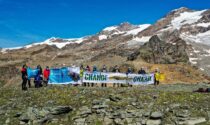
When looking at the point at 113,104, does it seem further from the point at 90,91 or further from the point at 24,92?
the point at 24,92

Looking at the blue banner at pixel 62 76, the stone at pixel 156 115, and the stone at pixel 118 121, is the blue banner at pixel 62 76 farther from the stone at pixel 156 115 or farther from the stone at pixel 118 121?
the stone at pixel 156 115

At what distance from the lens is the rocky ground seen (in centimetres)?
2802

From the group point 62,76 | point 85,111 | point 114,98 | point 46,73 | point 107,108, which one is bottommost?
point 85,111

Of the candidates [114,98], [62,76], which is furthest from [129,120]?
[62,76]

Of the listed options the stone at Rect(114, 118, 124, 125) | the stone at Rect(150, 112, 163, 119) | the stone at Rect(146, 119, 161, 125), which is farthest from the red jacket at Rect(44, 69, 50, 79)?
the stone at Rect(146, 119, 161, 125)

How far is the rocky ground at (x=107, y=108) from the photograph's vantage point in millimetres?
28016

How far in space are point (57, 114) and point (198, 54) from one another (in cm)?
16605

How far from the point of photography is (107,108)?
29.4 meters

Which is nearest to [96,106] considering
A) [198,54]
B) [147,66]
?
[147,66]

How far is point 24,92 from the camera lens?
34500 millimetres

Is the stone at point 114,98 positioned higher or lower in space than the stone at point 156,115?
higher

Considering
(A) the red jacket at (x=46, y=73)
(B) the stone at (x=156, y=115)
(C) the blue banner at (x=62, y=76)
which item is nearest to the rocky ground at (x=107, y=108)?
(B) the stone at (x=156, y=115)

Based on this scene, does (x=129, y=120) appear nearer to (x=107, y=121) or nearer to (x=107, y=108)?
(x=107, y=121)

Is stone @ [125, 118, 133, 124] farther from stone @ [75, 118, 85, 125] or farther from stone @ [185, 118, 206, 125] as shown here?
stone @ [185, 118, 206, 125]
